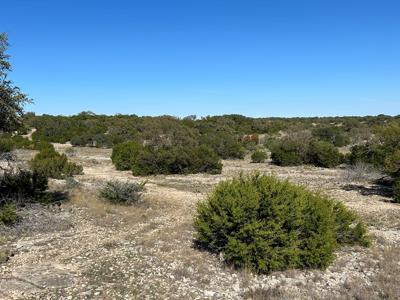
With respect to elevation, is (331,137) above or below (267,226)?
above

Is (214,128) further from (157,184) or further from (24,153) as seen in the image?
(157,184)

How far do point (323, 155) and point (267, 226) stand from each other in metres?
20.4

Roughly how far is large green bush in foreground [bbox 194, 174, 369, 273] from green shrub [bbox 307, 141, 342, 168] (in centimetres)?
1913

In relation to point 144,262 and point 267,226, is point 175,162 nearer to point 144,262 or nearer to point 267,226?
point 144,262

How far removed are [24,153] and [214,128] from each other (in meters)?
21.1

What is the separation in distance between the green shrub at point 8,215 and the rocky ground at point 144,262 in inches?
8.4

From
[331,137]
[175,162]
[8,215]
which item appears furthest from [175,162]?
[331,137]

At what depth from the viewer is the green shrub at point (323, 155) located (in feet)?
91.5

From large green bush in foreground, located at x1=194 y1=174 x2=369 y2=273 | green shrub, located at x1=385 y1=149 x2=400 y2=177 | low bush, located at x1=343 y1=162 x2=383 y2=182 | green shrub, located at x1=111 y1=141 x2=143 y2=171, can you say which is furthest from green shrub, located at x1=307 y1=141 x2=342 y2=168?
large green bush in foreground, located at x1=194 y1=174 x2=369 y2=273

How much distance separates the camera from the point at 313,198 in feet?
31.4

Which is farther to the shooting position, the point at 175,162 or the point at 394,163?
the point at 175,162

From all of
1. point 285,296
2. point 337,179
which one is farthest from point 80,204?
point 337,179

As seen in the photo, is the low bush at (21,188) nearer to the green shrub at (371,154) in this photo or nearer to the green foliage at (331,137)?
the green shrub at (371,154)

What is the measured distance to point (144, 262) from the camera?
9016mm
